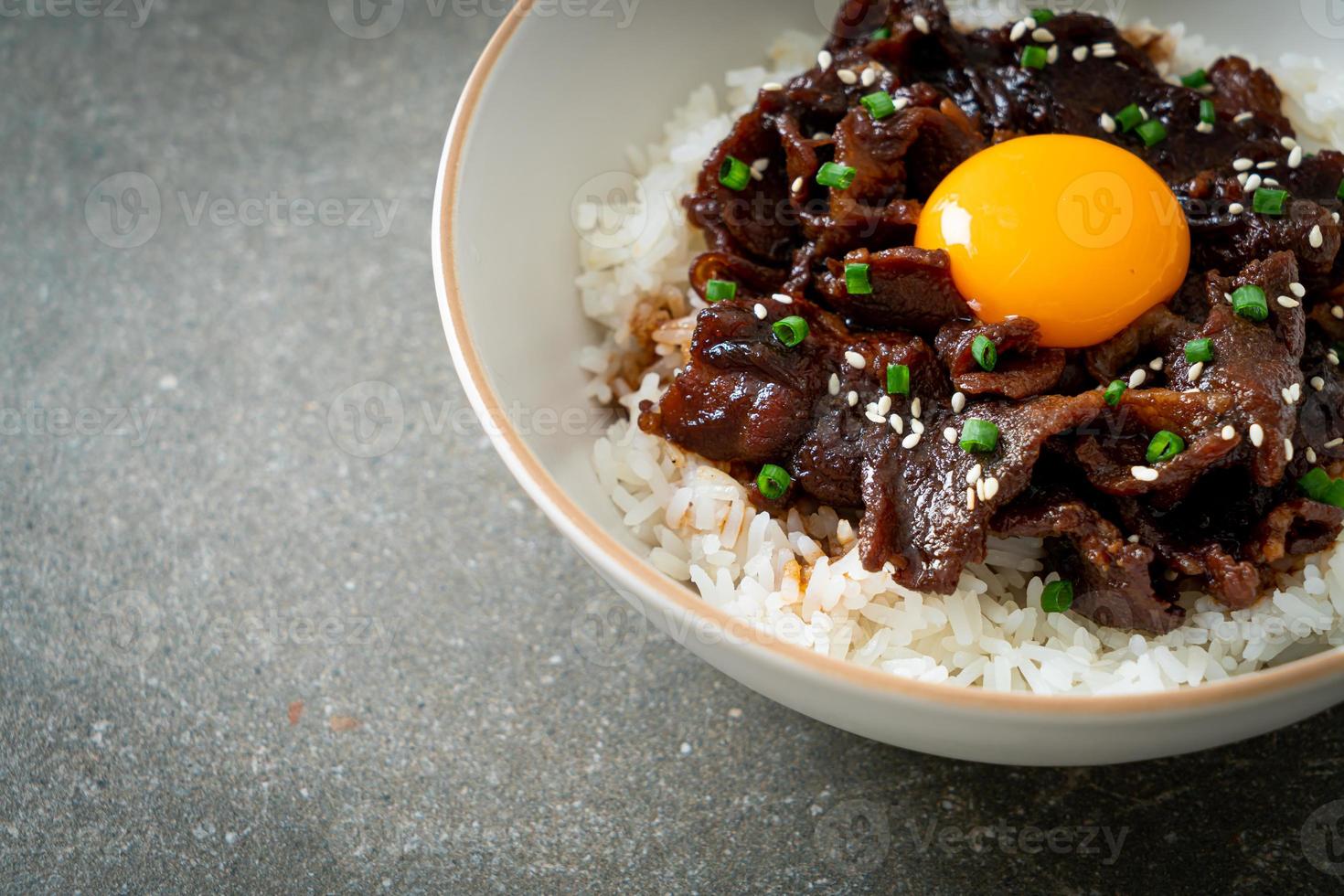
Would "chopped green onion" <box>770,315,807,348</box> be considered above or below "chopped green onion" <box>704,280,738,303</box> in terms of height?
above

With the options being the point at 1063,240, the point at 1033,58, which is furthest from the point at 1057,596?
the point at 1033,58

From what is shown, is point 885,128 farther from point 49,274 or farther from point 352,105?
point 49,274

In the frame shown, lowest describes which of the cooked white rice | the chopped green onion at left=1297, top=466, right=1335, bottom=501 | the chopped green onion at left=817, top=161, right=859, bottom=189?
the cooked white rice

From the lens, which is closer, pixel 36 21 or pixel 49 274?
pixel 49 274

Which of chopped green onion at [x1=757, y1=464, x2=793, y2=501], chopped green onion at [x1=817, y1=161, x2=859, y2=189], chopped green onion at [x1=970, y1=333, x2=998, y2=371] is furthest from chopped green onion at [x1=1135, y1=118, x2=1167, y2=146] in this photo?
chopped green onion at [x1=757, y1=464, x2=793, y2=501]

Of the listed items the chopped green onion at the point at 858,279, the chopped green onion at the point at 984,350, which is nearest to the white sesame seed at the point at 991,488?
the chopped green onion at the point at 984,350

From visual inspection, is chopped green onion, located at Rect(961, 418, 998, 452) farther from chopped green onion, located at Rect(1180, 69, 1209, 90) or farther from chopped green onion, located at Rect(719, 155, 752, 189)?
chopped green onion, located at Rect(1180, 69, 1209, 90)

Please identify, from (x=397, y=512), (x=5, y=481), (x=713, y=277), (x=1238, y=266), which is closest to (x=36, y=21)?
(x=5, y=481)
